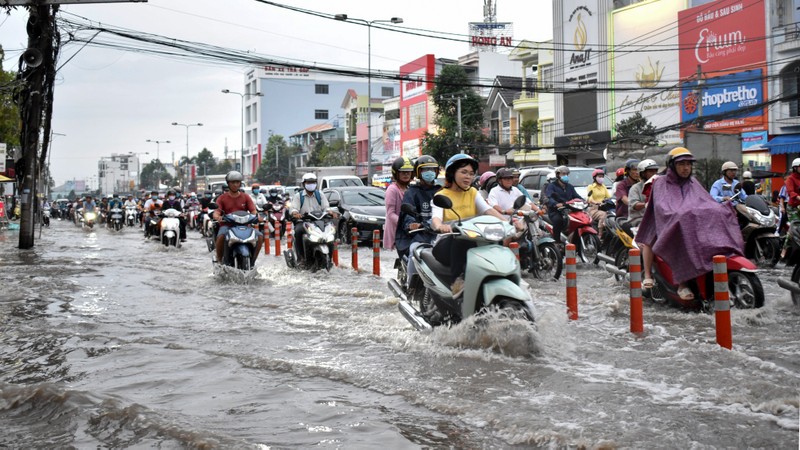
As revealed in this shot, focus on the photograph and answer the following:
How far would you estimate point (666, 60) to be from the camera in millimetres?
43094

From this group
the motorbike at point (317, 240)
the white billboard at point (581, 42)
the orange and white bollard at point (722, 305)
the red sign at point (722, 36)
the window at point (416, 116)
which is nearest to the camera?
the orange and white bollard at point (722, 305)

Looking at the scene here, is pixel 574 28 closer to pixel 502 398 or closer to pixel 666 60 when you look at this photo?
pixel 666 60

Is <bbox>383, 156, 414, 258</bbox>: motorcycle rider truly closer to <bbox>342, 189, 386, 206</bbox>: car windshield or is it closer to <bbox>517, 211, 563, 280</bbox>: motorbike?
<bbox>517, 211, 563, 280</bbox>: motorbike

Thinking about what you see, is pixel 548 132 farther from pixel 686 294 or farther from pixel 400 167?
pixel 686 294

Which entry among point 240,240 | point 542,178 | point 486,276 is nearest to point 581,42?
point 542,178

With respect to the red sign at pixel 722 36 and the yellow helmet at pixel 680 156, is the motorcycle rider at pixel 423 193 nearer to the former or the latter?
the yellow helmet at pixel 680 156

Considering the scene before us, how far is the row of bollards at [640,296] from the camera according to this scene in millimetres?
6172

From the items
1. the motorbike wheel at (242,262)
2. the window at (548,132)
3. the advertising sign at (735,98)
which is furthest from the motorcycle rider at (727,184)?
the window at (548,132)

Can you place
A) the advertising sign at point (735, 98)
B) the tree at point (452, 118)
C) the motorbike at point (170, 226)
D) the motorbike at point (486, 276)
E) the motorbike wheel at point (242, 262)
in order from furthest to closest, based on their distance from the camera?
the tree at point (452, 118) → the advertising sign at point (735, 98) → the motorbike at point (170, 226) → the motorbike wheel at point (242, 262) → the motorbike at point (486, 276)

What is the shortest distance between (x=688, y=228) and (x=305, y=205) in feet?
23.1

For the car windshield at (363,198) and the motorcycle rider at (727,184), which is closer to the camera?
the motorcycle rider at (727,184)

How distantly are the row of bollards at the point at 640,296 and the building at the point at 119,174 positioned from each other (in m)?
138

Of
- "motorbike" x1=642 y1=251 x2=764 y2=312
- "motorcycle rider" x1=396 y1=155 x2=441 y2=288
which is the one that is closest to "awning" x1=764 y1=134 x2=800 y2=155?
"motorbike" x1=642 y1=251 x2=764 y2=312

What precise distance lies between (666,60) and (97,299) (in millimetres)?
38150
